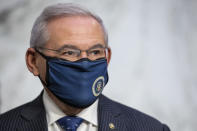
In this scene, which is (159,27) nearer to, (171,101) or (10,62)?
(171,101)

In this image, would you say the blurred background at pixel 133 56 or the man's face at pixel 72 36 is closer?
the man's face at pixel 72 36

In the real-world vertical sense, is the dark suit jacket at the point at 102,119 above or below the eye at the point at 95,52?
below

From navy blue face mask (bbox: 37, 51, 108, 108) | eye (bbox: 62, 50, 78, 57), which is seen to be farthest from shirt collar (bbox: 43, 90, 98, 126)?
eye (bbox: 62, 50, 78, 57)

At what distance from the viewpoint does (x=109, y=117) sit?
2.35 m

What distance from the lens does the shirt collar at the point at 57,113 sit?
7.35 ft

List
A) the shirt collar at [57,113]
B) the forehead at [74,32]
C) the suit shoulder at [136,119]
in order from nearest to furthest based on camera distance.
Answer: the forehead at [74,32]
the shirt collar at [57,113]
the suit shoulder at [136,119]

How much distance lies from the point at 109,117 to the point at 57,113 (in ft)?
1.00

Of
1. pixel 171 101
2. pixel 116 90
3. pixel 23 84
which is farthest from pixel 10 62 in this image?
pixel 171 101

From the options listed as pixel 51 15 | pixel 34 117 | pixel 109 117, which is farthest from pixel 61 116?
pixel 51 15

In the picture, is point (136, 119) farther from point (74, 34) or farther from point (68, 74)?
point (74, 34)

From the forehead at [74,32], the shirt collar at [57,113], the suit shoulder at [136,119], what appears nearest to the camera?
the forehead at [74,32]

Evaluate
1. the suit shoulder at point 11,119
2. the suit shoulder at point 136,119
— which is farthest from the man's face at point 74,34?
the suit shoulder at point 136,119

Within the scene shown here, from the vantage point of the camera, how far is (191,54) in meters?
3.65

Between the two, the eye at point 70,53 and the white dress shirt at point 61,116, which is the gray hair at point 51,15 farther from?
the white dress shirt at point 61,116
